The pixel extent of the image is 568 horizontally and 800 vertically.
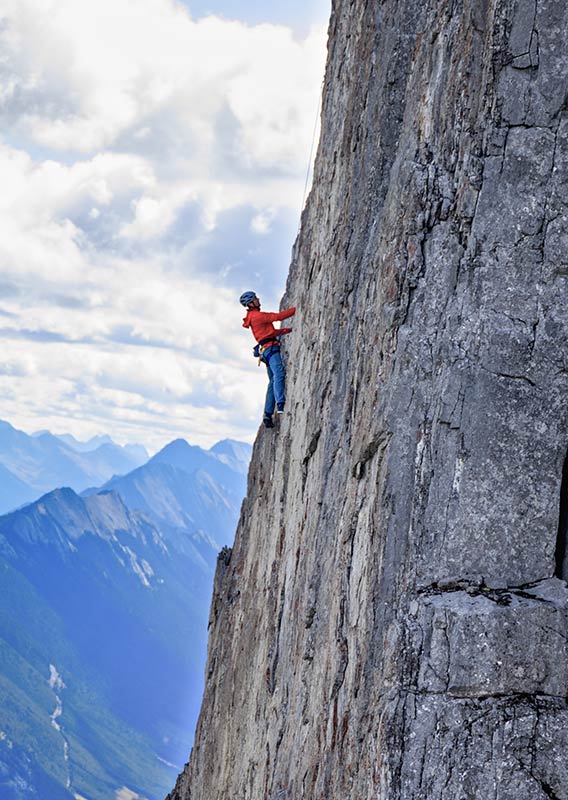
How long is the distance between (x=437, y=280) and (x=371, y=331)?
1.82 m

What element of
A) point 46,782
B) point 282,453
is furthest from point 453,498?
point 46,782

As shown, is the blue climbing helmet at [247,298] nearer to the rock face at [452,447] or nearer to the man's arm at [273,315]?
the man's arm at [273,315]

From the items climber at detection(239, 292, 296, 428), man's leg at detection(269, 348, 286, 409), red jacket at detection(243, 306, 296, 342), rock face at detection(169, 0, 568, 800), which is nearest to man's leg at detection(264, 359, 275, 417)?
climber at detection(239, 292, 296, 428)

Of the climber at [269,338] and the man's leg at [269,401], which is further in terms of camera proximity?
the man's leg at [269,401]

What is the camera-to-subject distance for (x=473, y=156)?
12.6 metres

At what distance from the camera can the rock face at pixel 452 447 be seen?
11023 mm

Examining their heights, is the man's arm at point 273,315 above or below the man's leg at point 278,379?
above

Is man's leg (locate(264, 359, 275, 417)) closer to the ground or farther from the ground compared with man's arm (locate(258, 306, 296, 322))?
closer to the ground

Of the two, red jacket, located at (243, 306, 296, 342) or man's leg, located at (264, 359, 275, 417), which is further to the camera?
man's leg, located at (264, 359, 275, 417)

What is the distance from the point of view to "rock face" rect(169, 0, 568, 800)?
11.0m

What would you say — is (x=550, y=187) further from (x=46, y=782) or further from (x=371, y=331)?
(x=46, y=782)

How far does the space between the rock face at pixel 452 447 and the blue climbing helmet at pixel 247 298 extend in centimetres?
643

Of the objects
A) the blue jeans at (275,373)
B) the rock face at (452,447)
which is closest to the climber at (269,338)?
the blue jeans at (275,373)

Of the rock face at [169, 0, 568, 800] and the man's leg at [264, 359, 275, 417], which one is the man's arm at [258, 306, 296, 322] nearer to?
the man's leg at [264, 359, 275, 417]
